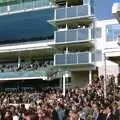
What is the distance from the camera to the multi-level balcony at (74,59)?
40125mm

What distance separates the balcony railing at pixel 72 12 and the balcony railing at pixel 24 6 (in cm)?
303

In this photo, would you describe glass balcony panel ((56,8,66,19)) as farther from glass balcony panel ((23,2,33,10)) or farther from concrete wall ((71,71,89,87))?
concrete wall ((71,71,89,87))

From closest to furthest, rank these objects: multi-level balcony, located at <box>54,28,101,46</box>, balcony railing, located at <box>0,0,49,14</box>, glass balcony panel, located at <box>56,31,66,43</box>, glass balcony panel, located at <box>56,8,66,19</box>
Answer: multi-level balcony, located at <box>54,28,101,46</box>
glass balcony panel, located at <box>56,31,66,43</box>
glass balcony panel, located at <box>56,8,66,19</box>
balcony railing, located at <box>0,0,49,14</box>

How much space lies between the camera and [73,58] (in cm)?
4094

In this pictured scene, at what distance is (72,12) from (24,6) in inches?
281

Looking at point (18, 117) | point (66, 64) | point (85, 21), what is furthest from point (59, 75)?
point (18, 117)

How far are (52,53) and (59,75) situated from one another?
3.16m

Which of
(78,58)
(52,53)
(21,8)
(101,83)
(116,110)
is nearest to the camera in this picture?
(116,110)

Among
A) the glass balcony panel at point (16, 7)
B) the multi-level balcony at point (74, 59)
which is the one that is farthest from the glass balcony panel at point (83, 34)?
the glass balcony panel at point (16, 7)

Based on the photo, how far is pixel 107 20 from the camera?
4122 centimetres

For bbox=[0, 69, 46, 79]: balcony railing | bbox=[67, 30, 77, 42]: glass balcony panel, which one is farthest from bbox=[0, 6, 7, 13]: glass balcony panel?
bbox=[67, 30, 77, 42]: glass balcony panel

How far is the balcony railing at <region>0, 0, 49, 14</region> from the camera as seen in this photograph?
152 feet

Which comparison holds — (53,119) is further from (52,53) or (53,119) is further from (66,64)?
(52,53)

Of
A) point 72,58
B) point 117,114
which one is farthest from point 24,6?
point 117,114
